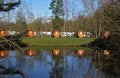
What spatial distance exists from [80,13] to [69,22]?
4.80 meters

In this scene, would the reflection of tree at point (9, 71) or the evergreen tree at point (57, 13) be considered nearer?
the reflection of tree at point (9, 71)

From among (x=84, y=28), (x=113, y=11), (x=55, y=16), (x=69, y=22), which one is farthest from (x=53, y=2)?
(x=113, y=11)

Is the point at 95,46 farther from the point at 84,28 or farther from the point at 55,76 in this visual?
the point at 84,28

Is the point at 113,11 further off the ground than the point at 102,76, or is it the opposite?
the point at 113,11

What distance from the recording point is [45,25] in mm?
79125

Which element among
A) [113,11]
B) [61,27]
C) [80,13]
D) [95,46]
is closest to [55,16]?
[61,27]

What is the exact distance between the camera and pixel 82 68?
57.1ft

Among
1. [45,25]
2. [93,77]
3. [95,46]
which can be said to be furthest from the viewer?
[45,25]

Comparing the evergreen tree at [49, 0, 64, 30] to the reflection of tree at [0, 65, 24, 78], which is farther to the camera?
the evergreen tree at [49, 0, 64, 30]

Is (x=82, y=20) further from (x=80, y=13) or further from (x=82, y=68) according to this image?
(x=82, y=68)

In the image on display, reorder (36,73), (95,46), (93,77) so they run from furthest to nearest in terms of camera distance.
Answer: (95,46) < (36,73) < (93,77)

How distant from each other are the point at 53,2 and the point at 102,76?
235 ft

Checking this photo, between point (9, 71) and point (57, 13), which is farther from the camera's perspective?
point (57, 13)

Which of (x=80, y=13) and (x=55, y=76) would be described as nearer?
(x=55, y=76)
